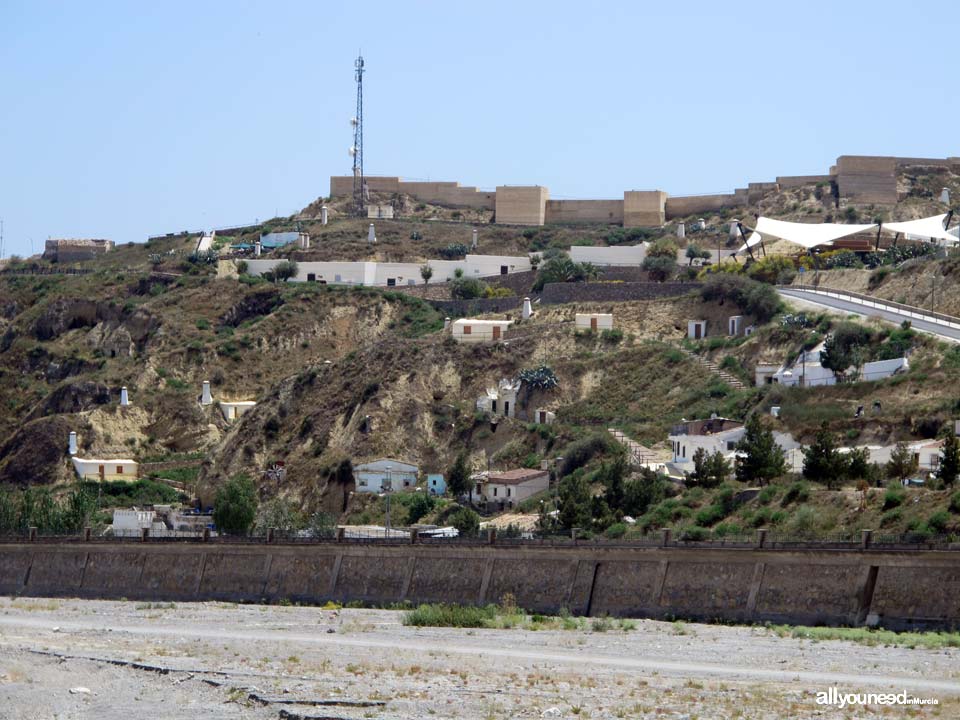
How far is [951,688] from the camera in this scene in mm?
29531

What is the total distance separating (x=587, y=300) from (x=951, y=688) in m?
47.7

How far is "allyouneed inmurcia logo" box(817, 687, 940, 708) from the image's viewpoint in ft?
93.8

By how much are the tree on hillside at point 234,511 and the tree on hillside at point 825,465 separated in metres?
17.5

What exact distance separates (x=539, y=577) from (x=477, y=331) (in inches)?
1198

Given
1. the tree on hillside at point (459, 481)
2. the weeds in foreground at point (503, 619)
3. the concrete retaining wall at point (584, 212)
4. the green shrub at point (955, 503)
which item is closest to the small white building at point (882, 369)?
the tree on hillside at point (459, 481)

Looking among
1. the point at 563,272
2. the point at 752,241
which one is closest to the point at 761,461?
the point at 563,272

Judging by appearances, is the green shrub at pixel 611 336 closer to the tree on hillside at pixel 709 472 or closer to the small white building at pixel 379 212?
the tree on hillside at pixel 709 472

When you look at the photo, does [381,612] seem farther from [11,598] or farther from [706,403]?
[706,403]

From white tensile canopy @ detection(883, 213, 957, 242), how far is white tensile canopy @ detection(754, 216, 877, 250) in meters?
0.93

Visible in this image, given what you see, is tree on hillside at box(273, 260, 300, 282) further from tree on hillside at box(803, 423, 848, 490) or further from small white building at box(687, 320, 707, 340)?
tree on hillside at box(803, 423, 848, 490)

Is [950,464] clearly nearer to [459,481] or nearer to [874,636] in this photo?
[874,636]

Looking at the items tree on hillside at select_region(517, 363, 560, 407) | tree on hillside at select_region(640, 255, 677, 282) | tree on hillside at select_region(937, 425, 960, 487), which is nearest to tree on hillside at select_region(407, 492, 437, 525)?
tree on hillside at select_region(517, 363, 560, 407)

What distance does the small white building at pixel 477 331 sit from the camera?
7312 cm

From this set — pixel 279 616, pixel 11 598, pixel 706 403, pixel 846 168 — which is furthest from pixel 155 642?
pixel 846 168
